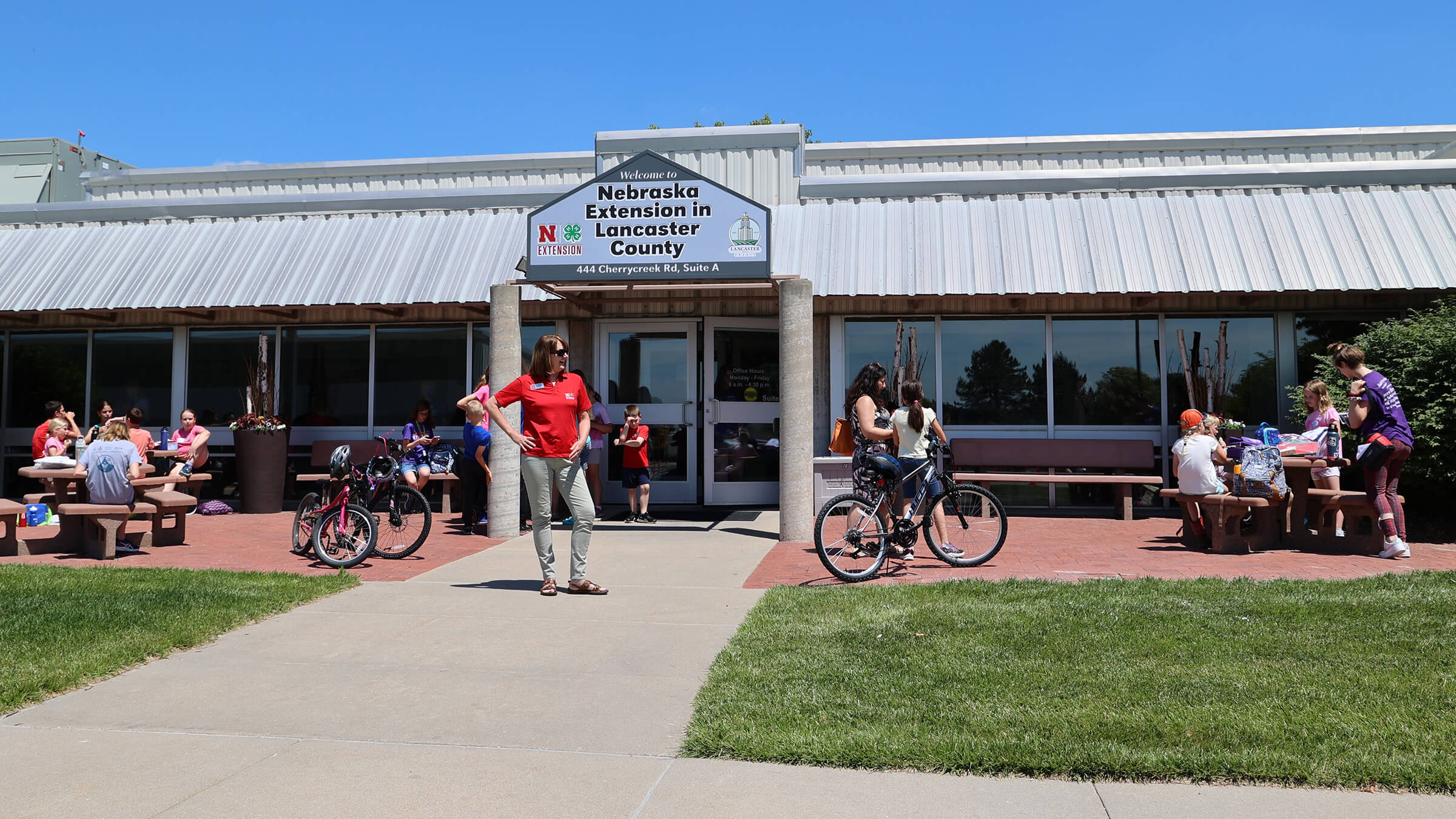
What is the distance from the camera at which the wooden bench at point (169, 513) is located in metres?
9.85

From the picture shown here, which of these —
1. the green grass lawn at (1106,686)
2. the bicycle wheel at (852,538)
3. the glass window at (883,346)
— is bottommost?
the green grass lawn at (1106,686)

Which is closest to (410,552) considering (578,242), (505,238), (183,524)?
(183,524)

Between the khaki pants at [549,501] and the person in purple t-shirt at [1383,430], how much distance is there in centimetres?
656

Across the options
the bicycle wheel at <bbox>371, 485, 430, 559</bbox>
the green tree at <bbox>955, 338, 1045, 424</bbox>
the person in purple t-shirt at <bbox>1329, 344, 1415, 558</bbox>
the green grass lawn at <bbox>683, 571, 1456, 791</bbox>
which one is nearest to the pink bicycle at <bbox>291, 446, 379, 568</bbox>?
the bicycle wheel at <bbox>371, 485, 430, 559</bbox>

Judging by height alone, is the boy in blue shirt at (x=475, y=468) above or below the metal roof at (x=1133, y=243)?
below

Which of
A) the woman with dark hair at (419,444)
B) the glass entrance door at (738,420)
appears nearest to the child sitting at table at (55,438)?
the woman with dark hair at (419,444)

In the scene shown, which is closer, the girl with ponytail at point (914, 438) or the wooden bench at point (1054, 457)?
the girl with ponytail at point (914, 438)

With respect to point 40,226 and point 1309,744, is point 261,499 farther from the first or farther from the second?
point 1309,744

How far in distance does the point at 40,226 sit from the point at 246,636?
12.9 m

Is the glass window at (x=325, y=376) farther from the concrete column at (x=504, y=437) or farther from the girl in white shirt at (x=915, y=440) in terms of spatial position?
the girl in white shirt at (x=915, y=440)

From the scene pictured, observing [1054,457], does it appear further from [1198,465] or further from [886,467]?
[886,467]

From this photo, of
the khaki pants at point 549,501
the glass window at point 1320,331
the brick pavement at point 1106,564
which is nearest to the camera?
the khaki pants at point 549,501

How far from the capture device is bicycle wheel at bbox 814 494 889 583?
25.8 feet

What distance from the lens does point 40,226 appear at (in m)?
15.7
